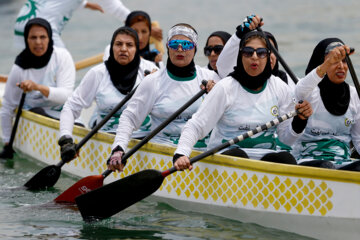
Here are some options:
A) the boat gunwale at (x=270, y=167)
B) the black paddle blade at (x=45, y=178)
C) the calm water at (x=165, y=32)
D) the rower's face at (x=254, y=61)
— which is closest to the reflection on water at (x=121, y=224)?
the calm water at (x=165, y=32)

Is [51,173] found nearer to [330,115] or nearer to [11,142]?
[11,142]

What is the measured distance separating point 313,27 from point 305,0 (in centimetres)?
457

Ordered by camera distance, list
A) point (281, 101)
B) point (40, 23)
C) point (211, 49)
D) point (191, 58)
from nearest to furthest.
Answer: point (281, 101)
point (191, 58)
point (211, 49)
point (40, 23)

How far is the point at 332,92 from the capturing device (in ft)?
19.7

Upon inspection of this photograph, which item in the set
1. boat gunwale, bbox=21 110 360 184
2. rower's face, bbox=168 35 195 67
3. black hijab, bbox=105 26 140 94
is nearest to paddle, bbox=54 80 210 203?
boat gunwale, bbox=21 110 360 184

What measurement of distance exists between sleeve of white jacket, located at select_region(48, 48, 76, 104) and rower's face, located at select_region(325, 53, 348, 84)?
3444 mm

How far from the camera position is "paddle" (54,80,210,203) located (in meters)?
6.52

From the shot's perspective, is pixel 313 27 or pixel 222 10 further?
pixel 222 10

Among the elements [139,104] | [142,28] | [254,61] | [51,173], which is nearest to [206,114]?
[254,61]

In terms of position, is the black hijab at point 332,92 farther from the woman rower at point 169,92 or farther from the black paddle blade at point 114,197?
the black paddle blade at point 114,197

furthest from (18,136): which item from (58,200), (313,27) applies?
(313,27)

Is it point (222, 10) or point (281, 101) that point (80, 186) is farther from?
point (222, 10)

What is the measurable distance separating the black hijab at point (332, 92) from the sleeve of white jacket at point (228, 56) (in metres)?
0.70

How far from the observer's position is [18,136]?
9133 millimetres
